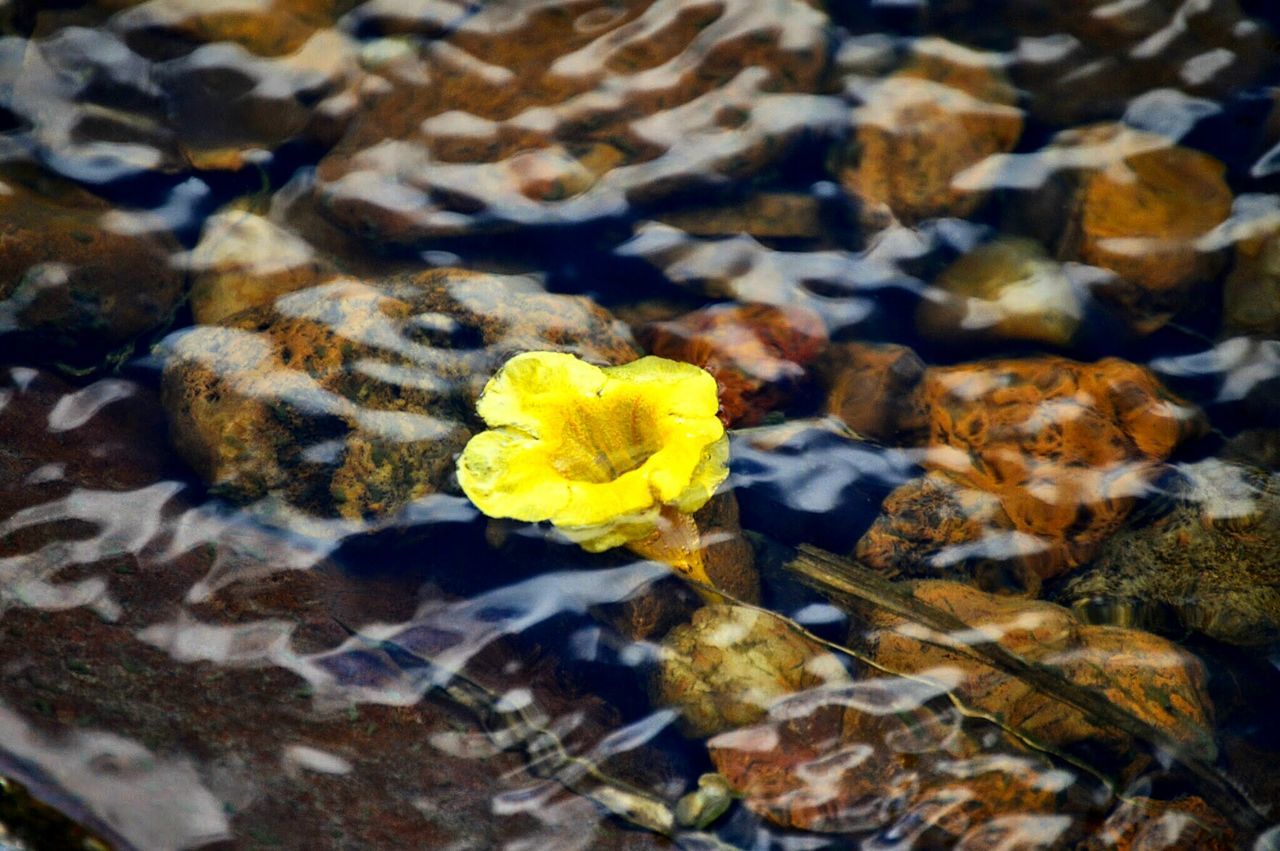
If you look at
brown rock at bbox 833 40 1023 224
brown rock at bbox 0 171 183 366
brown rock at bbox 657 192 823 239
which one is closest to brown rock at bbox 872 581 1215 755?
brown rock at bbox 657 192 823 239

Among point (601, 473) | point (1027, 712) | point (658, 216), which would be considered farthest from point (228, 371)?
point (1027, 712)

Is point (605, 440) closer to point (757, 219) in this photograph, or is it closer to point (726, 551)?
point (726, 551)

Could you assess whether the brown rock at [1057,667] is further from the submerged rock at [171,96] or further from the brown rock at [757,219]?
the submerged rock at [171,96]

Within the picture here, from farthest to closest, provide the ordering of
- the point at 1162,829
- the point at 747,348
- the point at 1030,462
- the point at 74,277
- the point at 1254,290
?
the point at 1254,290 → the point at 747,348 → the point at 74,277 → the point at 1030,462 → the point at 1162,829

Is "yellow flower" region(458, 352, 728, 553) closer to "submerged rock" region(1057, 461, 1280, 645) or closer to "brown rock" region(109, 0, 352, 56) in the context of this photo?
"submerged rock" region(1057, 461, 1280, 645)

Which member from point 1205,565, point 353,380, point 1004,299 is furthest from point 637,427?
point 1205,565
